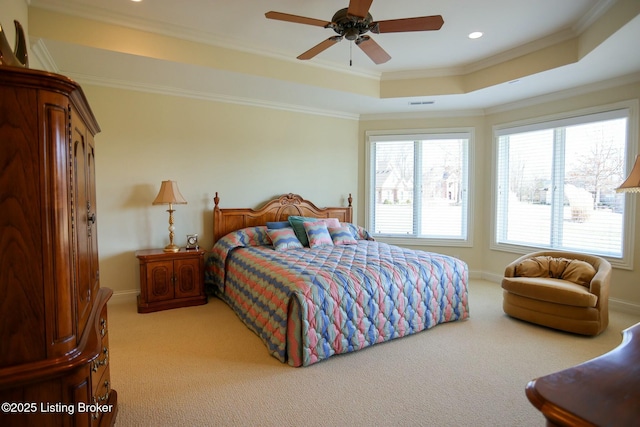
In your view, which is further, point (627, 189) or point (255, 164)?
point (255, 164)

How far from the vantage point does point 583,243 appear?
4.43 meters

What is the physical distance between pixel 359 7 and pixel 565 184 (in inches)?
155

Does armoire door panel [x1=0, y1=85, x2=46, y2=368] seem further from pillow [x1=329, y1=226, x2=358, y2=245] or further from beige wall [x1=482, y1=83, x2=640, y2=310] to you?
beige wall [x1=482, y1=83, x2=640, y2=310]

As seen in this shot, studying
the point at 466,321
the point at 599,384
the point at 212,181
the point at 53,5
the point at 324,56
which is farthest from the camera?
the point at 212,181

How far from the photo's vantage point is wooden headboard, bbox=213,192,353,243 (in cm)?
468

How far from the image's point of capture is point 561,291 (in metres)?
3.34

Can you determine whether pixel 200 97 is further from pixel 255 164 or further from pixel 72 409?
pixel 72 409

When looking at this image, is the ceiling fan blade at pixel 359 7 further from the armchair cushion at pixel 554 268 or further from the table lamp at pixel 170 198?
the armchair cushion at pixel 554 268

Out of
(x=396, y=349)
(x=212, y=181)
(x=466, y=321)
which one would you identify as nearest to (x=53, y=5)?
(x=212, y=181)

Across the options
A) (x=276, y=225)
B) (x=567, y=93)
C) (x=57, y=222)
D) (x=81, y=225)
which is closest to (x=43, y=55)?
(x=81, y=225)

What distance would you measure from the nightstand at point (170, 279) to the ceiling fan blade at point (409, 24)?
3104mm

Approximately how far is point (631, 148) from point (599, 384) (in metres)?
4.33

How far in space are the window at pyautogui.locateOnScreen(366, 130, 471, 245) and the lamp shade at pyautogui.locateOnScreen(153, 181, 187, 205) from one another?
3.12 meters

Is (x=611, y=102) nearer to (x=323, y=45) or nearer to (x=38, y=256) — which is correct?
(x=323, y=45)
